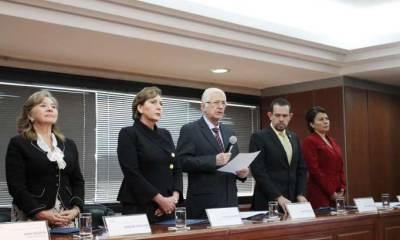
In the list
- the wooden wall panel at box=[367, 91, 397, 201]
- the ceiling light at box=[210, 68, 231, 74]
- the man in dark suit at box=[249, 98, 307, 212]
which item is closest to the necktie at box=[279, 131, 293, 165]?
the man in dark suit at box=[249, 98, 307, 212]

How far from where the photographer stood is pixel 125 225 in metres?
2.19

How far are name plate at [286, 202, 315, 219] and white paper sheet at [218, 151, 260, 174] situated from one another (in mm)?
342

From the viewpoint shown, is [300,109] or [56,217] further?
[300,109]

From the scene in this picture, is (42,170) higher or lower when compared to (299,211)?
higher

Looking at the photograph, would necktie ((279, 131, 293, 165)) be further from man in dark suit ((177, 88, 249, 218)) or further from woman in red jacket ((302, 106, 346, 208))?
man in dark suit ((177, 88, 249, 218))

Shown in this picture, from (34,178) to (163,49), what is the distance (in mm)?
2080

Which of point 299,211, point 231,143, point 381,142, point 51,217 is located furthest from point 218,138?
point 381,142

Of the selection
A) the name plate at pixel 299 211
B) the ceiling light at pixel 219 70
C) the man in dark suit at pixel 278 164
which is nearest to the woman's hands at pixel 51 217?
the name plate at pixel 299 211

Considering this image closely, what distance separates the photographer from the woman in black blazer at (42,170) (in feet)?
8.44

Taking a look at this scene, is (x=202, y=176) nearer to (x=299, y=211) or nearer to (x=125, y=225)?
(x=299, y=211)

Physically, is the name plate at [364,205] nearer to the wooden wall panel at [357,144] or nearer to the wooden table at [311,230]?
the wooden table at [311,230]

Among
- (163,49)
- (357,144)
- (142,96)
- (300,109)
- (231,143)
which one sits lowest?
(231,143)

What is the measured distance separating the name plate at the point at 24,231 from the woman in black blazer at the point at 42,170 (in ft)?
1.90

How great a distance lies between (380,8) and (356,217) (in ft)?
8.94
